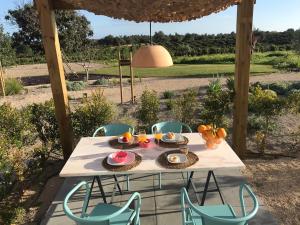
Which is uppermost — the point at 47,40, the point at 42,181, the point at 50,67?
the point at 47,40

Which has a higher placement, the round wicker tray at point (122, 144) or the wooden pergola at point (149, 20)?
the wooden pergola at point (149, 20)

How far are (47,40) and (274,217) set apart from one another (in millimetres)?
3708

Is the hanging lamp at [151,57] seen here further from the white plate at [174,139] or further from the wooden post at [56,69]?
the wooden post at [56,69]

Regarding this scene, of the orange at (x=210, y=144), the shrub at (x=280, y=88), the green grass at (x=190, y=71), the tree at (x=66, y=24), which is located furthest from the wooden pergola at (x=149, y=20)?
the tree at (x=66, y=24)

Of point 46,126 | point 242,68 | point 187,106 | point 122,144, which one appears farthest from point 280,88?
point 122,144

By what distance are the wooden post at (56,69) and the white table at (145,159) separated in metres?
1.12

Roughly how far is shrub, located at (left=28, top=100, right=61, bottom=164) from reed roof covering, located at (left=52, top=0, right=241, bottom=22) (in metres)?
1.87

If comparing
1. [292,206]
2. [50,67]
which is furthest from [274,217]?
[50,67]

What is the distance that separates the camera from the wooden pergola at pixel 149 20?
3.12 m

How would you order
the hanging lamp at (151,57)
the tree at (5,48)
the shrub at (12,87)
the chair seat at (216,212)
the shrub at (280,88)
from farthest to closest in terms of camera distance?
1. the tree at (5,48)
2. the shrub at (12,87)
3. the shrub at (280,88)
4. the hanging lamp at (151,57)
5. the chair seat at (216,212)

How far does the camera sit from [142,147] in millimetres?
3406

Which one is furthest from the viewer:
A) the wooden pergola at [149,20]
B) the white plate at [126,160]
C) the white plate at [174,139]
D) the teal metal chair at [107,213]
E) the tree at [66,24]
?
the tree at [66,24]

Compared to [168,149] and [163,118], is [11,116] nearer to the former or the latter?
[168,149]

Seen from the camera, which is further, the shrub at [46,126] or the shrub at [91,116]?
the shrub at [91,116]
